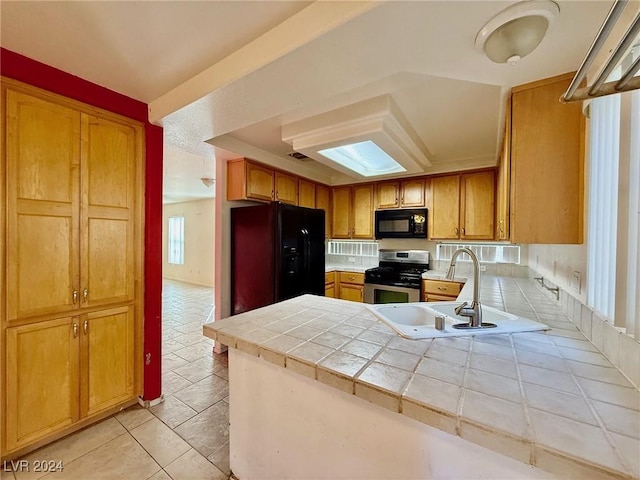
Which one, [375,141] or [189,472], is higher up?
[375,141]

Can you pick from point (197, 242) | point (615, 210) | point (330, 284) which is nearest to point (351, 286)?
point (330, 284)

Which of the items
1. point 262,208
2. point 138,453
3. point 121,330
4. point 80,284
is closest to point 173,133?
point 262,208

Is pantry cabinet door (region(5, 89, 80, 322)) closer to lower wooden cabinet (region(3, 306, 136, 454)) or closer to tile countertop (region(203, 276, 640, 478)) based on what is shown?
lower wooden cabinet (region(3, 306, 136, 454))

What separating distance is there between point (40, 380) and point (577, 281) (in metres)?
3.17

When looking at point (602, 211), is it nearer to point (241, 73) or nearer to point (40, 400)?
point (241, 73)

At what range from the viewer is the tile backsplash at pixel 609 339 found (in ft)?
2.63

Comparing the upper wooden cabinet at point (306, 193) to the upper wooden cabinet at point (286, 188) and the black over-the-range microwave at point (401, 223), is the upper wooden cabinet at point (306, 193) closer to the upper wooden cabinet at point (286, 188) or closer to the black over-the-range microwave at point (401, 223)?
the upper wooden cabinet at point (286, 188)

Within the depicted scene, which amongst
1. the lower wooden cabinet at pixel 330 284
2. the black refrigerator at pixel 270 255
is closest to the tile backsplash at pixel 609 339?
the black refrigerator at pixel 270 255

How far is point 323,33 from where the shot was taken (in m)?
1.07

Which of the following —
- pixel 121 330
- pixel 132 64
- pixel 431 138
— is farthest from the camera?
pixel 431 138

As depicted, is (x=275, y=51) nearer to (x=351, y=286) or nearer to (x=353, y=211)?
(x=353, y=211)

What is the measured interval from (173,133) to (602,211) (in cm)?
278

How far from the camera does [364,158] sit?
2973 millimetres

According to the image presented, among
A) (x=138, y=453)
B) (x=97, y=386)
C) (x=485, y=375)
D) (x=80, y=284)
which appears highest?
(x=80, y=284)
